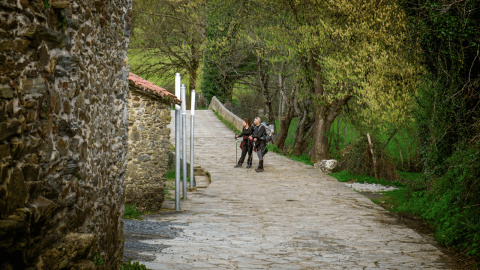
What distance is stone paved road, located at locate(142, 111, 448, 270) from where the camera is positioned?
7.26 m

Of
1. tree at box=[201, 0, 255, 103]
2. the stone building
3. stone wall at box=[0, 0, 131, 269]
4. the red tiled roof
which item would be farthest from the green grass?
stone wall at box=[0, 0, 131, 269]

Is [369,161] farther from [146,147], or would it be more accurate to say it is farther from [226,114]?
[226,114]

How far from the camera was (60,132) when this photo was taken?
3.65m

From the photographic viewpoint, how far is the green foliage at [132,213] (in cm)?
1068

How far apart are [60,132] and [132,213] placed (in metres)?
7.70

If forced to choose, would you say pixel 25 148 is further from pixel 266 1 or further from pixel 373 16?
pixel 266 1

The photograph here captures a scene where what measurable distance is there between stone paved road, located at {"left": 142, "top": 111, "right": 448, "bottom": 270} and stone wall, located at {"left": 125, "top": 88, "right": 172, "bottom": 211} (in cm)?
65

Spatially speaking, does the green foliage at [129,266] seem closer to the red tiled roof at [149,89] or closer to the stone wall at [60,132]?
the stone wall at [60,132]

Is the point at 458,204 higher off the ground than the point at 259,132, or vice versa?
the point at 259,132

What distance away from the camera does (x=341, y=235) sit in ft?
31.4

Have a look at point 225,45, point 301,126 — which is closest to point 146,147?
point 225,45

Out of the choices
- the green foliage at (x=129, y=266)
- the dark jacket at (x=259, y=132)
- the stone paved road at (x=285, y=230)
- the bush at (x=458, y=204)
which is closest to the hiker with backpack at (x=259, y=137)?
the dark jacket at (x=259, y=132)

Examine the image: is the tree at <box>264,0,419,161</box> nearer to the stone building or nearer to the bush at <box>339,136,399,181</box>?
the bush at <box>339,136,399,181</box>

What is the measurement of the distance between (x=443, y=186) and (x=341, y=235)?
8.78ft
